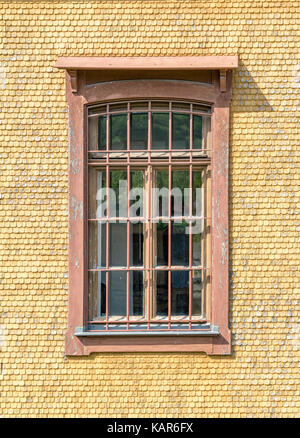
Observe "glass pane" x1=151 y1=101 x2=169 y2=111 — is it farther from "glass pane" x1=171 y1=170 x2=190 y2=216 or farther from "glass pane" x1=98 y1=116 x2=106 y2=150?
"glass pane" x1=171 y1=170 x2=190 y2=216

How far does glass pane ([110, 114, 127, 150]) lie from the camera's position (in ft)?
14.0

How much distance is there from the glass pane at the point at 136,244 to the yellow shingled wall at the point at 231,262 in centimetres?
69

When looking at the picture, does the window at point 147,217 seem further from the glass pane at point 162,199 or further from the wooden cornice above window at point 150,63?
the wooden cornice above window at point 150,63

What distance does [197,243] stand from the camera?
4.29 metres

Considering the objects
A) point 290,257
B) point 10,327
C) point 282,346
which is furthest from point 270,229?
point 10,327

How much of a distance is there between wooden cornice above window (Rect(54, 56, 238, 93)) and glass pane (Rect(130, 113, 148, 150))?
0.48 m

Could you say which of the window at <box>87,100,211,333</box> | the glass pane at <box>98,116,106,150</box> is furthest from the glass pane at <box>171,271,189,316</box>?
the glass pane at <box>98,116,106,150</box>

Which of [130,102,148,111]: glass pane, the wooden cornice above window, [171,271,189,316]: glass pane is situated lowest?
[171,271,189,316]: glass pane

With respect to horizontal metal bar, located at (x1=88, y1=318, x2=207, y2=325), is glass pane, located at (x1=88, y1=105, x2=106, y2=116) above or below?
above

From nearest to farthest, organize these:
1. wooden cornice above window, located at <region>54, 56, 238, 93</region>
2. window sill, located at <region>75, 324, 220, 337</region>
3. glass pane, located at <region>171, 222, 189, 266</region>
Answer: wooden cornice above window, located at <region>54, 56, 238, 93</region> → window sill, located at <region>75, 324, 220, 337</region> → glass pane, located at <region>171, 222, 189, 266</region>

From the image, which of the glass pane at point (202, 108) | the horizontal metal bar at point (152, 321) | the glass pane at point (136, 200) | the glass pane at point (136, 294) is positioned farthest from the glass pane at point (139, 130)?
the horizontal metal bar at point (152, 321)

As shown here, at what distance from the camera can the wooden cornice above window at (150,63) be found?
3.97m

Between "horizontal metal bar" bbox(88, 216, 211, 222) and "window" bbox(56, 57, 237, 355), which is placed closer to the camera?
"window" bbox(56, 57, 237, 355)

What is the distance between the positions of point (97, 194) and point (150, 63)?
1.43 meters
